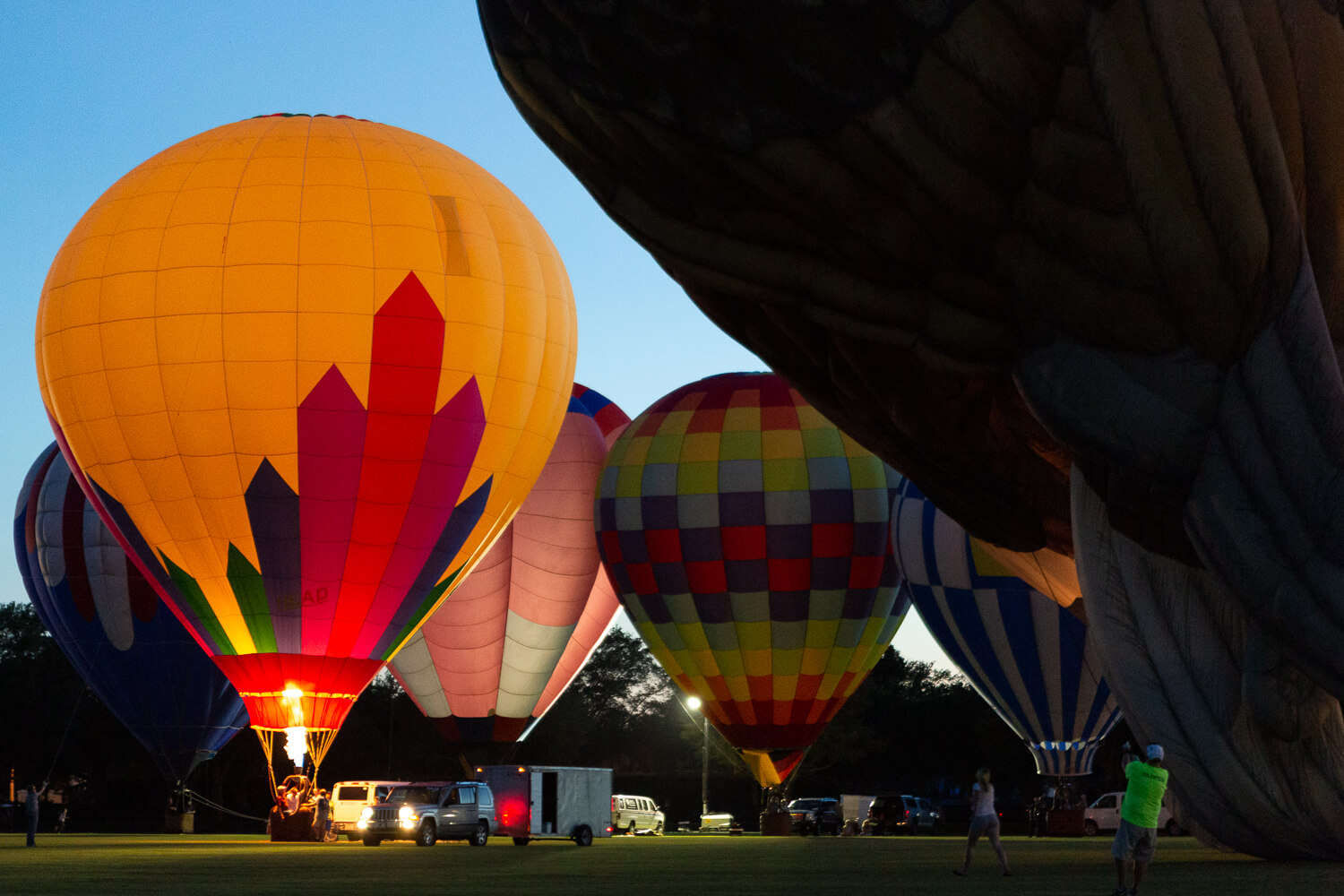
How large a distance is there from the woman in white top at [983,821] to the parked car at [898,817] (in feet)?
80.9

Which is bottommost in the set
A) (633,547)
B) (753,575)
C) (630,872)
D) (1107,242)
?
(630,872)

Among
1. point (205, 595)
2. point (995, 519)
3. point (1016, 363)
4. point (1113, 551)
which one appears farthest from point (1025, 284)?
point (205, 595)

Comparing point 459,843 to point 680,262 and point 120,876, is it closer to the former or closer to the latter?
point 120,876

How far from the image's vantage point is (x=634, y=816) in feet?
128

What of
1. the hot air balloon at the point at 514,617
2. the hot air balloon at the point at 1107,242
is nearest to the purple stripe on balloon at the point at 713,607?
the hot air balloon at the point at 514,617

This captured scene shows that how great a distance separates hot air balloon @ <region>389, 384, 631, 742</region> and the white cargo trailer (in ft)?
27.9

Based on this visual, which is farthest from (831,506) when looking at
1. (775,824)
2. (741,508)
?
(775,824)

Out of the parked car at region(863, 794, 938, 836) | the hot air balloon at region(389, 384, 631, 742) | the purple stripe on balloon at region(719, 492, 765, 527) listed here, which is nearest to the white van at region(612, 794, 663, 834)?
the hot air balloon at region(389, 384, 631, 742)

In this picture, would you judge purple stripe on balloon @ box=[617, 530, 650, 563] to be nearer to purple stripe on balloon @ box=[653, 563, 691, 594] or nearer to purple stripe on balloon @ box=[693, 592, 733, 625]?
purple stripe on balloon @ box=[653, 563, 691, 594]

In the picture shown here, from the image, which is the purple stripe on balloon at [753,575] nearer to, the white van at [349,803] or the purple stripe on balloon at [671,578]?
the purple stripe on balloon at [671,578]

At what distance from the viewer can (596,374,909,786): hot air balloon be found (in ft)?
100

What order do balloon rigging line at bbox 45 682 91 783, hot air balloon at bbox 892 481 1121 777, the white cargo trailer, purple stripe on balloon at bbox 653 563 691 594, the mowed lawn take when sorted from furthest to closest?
balloon rigging line at bbox 45 682 91 783 < purple stripe on balloon at bbox 653 563 691 594 < hot air balloon at bbox 892 481 1121 777 < the white cargo trailer < the mowed lawn

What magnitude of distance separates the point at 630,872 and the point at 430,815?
990 centimetres

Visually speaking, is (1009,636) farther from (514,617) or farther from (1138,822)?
(1138,822)
